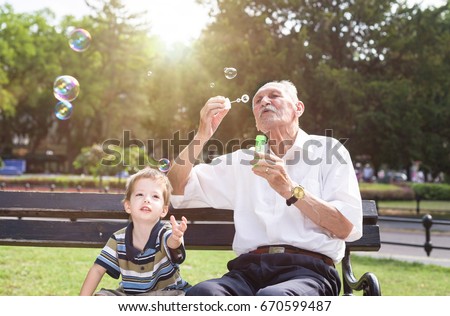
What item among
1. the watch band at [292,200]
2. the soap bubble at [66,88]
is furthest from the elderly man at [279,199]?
the soap bubble at [66,88]

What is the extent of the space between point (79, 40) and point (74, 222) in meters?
3.49

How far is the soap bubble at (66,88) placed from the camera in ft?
21.2

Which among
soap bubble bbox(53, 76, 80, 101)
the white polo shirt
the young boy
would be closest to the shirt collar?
the young boy

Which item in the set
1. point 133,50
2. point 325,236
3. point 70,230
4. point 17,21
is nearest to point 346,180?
point 325,236

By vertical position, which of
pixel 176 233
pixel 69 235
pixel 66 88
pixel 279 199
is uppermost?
pixel 66 88

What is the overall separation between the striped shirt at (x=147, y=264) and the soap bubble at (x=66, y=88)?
3.49m

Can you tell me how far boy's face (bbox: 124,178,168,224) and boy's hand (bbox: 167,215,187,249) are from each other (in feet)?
0.60

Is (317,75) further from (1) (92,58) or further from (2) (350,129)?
(1) (92,58)

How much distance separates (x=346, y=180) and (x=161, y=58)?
22128 mm

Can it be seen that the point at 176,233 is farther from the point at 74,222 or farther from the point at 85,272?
the point at 85,272

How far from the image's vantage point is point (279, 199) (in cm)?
349

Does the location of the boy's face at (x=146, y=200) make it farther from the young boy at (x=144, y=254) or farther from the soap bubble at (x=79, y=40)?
the soap bubble at (x=79, y=40)

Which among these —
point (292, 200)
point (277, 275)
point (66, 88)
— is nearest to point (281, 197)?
point (292, 200)

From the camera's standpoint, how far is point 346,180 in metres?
3.40
